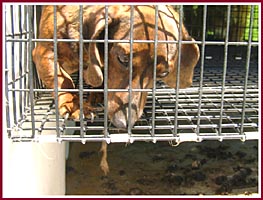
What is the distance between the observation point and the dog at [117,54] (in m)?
1.75

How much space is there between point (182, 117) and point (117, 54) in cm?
39

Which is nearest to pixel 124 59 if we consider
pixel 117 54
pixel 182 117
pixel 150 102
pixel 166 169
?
pixel 117 54

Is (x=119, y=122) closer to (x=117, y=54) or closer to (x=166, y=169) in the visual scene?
(x=117, y=54)

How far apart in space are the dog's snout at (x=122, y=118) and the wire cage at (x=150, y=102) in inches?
1.1

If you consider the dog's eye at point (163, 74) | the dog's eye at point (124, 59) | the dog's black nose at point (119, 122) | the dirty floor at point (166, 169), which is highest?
the dog's eye at point (124, 59)

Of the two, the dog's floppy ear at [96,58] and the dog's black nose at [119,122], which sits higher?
the dog's floppy ear at [96,58]

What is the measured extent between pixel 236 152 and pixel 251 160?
0.52 feet

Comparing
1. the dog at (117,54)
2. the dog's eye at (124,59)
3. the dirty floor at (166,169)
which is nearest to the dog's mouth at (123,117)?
the dog at (117,54)

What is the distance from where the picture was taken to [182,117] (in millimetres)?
1720

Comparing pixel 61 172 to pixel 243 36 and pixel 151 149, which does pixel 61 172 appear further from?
pixel 243 36

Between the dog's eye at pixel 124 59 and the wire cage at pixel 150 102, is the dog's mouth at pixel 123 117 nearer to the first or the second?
the wire cage at pixel 150 102

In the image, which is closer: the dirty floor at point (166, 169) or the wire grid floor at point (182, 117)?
the wire grid floor at point (182, 117)

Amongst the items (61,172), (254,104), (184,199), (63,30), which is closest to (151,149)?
(61,172)

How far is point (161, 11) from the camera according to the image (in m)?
1.95
